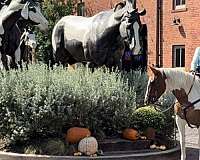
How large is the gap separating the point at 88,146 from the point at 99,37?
3.68m

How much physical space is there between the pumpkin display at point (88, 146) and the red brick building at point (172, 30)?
16307 millimetres

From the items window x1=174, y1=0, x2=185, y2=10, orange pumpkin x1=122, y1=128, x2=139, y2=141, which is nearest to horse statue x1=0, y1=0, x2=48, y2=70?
orange pumpkin x1=122, y1=128, x2=139, y2=141

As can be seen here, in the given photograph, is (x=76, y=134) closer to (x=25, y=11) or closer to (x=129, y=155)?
(x=129, y=155)

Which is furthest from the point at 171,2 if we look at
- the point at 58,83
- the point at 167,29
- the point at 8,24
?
the point at 58,83

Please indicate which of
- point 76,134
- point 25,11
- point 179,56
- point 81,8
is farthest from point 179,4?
point 76,134

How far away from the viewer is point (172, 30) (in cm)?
2733

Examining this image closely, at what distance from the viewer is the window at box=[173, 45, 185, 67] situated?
27.1 metres

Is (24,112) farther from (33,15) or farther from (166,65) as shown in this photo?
(166,65)

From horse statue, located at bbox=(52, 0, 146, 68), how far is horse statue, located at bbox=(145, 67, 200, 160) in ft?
6.25

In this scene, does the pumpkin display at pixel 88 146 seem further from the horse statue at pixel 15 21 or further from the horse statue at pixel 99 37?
the horse statue at pixel 15 21

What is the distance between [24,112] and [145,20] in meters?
19.8

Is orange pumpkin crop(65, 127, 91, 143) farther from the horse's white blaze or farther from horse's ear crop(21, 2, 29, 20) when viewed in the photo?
horse's ear crop(21, 2, 29, 20)

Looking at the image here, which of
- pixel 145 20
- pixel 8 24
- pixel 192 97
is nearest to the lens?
pixel 192 97

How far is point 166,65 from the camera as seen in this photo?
27.7 m
